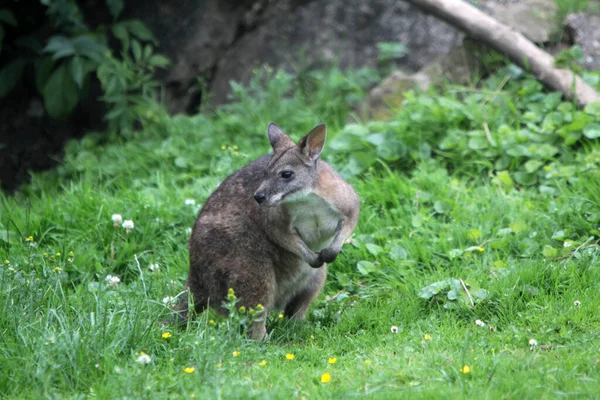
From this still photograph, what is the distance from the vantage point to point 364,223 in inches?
230

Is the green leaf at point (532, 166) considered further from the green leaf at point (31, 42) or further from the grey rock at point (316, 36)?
the green leaf at point (31, 42)

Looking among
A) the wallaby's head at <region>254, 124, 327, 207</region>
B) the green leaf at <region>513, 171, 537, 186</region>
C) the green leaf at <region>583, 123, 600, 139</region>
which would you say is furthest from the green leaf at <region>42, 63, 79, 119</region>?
the green leaf at <region>583, 123, 600, 139</region>

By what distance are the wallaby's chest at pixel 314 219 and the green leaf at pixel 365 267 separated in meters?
0.46

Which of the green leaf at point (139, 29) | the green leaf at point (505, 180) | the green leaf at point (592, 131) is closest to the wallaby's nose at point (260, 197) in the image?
the green leaf at point (505, 180)

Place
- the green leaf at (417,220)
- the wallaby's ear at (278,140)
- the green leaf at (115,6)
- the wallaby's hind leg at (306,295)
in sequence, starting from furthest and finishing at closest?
1. the green leaf at (115,6)
2. the green leaf at (417,220)
3. the wallaby's hind leg at (306,295)
4. the wallaby's ear at (278,140)

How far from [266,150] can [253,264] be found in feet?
8.23

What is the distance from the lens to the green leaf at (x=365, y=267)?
5312 mm

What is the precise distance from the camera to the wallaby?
4.66m

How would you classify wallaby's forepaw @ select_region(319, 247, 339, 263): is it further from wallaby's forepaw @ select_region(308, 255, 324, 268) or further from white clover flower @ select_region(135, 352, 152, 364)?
white clover flower @ select_region(135, 352, 152, 364)

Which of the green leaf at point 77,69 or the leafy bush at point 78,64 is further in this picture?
the leafy bush at point 78,64

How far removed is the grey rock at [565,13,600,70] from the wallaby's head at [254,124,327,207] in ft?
12.2

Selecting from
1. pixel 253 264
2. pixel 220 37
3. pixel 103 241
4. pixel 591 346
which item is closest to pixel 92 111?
pixel 220 37

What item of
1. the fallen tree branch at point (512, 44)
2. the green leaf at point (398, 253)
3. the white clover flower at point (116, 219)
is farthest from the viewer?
the fallen tree branch at point (512, 44)

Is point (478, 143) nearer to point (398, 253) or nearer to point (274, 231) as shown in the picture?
point (398, 253)
